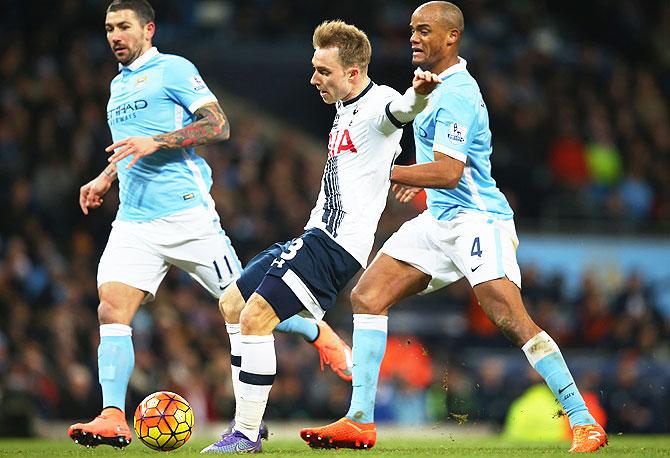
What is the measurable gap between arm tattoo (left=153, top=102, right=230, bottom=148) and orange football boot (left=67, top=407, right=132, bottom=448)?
1706 mm

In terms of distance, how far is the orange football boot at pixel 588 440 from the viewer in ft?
23.6

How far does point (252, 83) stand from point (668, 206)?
21.6ft

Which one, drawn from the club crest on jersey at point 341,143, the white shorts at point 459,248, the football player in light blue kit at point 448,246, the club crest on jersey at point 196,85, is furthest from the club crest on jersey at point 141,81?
the white shorts at point 459,248

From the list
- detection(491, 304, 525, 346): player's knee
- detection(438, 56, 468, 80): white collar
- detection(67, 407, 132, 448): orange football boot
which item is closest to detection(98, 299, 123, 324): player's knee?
detection(67, 407, 132, 448): orange football boot

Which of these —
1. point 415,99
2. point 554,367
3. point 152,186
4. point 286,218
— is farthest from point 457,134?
point 286,218

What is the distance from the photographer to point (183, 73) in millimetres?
8102

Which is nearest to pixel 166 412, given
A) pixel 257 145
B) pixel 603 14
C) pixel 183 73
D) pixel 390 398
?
pixel 183 73

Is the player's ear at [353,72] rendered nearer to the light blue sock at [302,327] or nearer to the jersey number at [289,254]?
the jersey number at [289,254]

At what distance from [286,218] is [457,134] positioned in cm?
832

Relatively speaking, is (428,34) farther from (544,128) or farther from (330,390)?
(544,128)

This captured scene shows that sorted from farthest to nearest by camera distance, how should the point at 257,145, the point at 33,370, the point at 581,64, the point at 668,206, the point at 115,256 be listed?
the point at 581,64, the point at 668,206, the point at 257,145, the point at 33,370, the point at 115,256

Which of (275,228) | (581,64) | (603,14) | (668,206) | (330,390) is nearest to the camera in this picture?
(330,390)

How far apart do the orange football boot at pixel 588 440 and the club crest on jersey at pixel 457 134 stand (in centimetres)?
184

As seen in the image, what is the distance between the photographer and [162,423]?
739 centimetres
